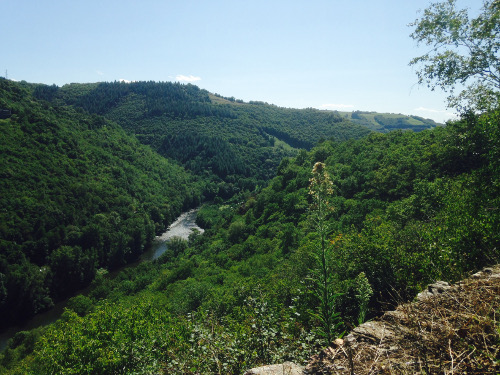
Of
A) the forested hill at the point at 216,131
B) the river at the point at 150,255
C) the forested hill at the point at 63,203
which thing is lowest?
the river at the point at 150,255

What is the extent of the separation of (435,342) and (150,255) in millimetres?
69419

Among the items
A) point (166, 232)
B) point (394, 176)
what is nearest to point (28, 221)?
point (166, 232)

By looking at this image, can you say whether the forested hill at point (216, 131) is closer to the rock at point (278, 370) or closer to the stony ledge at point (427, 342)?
the rock at point (278, 370)

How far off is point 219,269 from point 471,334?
3996cm

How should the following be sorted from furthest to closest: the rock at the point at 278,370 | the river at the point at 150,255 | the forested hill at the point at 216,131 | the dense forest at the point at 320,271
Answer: the forested hill at the point at 216,131 < the river at the point at 150,255 < the dense forest at the point at 320,271 < the rock at the point at 278,370

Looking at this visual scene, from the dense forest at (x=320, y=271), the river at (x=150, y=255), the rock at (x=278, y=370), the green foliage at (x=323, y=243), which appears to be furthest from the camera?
the river at (x=150, y=255)

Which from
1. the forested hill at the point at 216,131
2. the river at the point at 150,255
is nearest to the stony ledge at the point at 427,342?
the river at the point at 150,255

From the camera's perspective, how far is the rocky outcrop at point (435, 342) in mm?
2701

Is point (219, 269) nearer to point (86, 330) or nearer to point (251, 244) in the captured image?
point (251, 244)

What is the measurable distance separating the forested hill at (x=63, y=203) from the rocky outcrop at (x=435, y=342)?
55529 mm

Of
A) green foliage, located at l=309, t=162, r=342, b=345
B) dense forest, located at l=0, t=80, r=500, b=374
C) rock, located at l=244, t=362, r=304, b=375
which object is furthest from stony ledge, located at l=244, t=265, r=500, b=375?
green foliage, located at l=309, t=162, r=342, b=345

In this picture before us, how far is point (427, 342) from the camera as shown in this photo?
3.01 metres

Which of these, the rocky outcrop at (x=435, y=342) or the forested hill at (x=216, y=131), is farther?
the forested hill at (x=216, y=131)

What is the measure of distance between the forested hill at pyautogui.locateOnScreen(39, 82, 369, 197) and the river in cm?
2608
